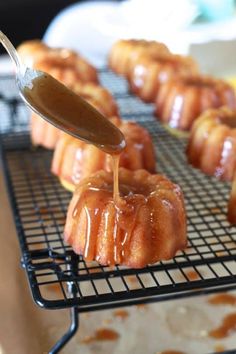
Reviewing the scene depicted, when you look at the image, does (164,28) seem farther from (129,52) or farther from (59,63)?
(59,63)

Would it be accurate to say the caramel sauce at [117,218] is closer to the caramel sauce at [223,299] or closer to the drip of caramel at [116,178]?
the drip of caramel at [116,178]

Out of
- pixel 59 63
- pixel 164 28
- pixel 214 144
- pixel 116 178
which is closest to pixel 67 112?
pixel 116 178

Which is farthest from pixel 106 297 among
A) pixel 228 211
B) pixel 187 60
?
pixel 187 60

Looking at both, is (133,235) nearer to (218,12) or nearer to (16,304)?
(16,304)

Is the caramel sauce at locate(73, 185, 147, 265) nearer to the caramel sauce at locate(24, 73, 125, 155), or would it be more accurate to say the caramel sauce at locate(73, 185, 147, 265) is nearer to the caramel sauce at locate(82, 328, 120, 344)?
the caramel sauce at locate(24, 73, 125, 155)

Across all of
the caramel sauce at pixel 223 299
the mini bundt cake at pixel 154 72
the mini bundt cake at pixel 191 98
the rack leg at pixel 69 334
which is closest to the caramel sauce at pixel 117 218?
the rack leg at pixel 69 334

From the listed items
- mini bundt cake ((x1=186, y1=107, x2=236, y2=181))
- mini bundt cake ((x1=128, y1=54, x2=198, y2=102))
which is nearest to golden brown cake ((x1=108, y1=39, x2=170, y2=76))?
mini bundt cake ((x1=128, y1=54, x2=198, y2=102))
